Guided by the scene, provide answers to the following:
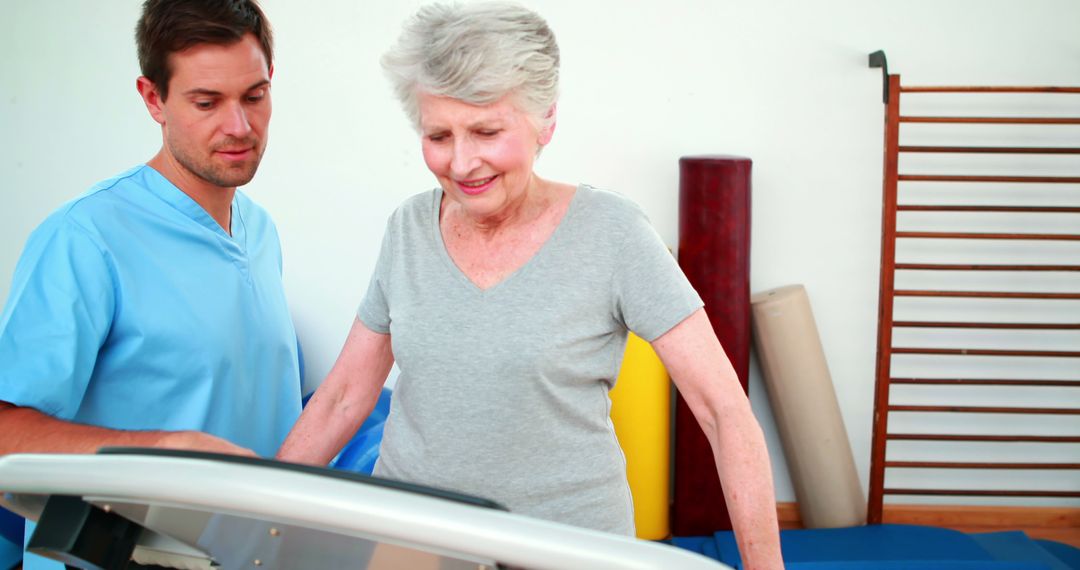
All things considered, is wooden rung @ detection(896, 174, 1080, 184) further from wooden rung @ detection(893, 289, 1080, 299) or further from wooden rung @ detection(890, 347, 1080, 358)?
wooden rung @ detection(890, 347, 1080, 358)

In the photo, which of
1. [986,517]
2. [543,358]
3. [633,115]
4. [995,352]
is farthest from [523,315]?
[986,517]

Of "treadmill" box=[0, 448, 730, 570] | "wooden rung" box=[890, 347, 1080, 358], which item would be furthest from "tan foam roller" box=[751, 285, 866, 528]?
"treadmill" box=[0, 448, 730, 570]

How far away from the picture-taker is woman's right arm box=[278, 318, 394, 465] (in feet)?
4.94

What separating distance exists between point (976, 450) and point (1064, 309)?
0.58 meters

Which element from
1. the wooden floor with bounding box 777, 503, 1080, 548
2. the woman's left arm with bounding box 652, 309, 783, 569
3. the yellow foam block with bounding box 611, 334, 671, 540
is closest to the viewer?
the woman's left arm with bounding box 652, 309, 783, 569

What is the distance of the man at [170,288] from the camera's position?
135cm

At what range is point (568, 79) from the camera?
3.30 m

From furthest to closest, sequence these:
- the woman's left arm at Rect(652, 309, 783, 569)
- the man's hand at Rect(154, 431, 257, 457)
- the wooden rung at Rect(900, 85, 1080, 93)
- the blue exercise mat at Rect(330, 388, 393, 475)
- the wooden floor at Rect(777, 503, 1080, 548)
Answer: the wooden floor at Rect(777, 503, 1080, 548) → the wooden rung at Rect(900, 85, 1080, 93) → the blue exercise mat at Rect(330, 388, 393, 475) → the woman's left arm at Rect(652, 309, 783, 569) → the man's hand at Rect(154, 431, 257, 457)

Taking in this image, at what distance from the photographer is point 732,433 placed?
1.23m

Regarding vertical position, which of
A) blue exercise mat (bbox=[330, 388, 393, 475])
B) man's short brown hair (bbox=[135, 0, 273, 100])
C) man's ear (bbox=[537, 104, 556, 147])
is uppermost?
man's short brown hair (bbox=[135, 0, 273, 100])

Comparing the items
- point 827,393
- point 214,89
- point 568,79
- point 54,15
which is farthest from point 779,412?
point 54,15

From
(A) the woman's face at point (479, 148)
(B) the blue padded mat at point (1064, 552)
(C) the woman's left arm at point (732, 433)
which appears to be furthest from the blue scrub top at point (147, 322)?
(B) the blue padded mat at point (1064, 552)

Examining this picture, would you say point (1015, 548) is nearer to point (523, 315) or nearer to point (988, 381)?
point (988, 381)

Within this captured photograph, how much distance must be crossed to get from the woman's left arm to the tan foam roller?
2.00m
